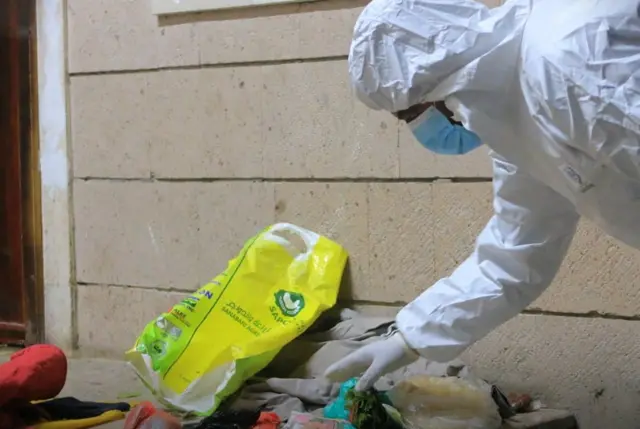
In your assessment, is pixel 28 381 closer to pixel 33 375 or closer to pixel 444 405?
pixel 33 375

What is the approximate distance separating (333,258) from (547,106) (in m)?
1.16

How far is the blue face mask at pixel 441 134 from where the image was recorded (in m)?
1.37

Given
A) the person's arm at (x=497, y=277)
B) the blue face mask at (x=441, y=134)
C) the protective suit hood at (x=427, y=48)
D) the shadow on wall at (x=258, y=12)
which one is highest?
the shadow on wall at (x=258, y=12)

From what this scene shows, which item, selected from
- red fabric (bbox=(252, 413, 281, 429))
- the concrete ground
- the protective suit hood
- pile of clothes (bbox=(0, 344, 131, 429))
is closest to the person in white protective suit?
the protective suit hood

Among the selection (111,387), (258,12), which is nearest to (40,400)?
(111,387)

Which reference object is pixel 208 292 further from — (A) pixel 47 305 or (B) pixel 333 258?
(A) pixel 47 305

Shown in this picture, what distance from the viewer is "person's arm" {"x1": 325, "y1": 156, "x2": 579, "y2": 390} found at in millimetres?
1463

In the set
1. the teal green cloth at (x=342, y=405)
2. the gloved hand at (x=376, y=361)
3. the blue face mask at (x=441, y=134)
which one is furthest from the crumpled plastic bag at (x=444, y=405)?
the blue face mask at (x=441, y=134)

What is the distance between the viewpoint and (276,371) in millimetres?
2207

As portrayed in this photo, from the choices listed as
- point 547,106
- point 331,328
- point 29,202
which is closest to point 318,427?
point 331,328

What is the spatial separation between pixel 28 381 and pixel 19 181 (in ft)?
3.31

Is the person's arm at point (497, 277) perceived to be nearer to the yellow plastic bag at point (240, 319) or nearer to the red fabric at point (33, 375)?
the yellow plastic bag at point (240, 319)

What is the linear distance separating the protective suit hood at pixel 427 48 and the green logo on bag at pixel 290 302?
37.5 inches

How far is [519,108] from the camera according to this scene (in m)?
1.26
